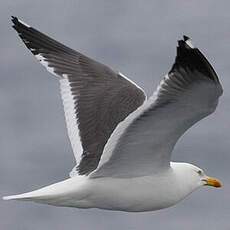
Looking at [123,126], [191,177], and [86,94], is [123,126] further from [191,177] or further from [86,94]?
[86,94]

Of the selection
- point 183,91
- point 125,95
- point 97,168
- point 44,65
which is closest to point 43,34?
point 44,65

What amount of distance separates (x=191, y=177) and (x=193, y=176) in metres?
0.05

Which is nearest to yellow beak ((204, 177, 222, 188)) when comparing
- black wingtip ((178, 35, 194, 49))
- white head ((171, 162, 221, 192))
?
white head ((171, 162, 221, 192))

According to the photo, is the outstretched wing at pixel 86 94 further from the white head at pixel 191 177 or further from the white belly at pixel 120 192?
the white head at pixel 191 177

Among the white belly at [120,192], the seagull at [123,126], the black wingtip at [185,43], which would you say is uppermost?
the black wingtip at [185,43]

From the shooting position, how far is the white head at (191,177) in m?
13.7

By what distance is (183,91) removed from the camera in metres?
11.5

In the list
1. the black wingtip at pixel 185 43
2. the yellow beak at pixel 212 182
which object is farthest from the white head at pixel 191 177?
the black wingtip at pixel 185 43

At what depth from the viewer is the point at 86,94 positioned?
1494 centimetres

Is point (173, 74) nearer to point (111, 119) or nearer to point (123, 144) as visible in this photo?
point (123, 144)

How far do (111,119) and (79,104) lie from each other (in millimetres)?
624

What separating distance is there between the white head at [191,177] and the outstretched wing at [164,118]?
0.44m

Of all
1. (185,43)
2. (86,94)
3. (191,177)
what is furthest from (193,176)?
(185,43)

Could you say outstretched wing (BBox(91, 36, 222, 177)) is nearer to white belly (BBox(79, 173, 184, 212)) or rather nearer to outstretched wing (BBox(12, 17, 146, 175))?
white belly (BBox(79, 173, 184, 212))
